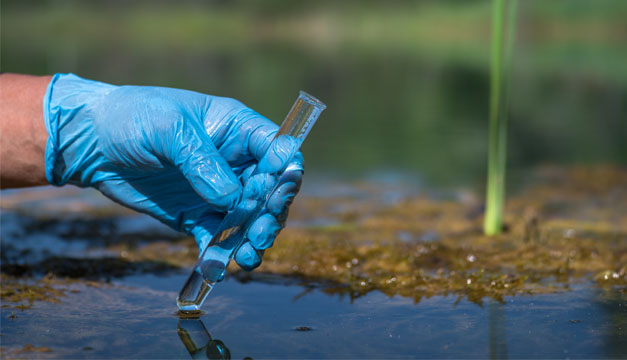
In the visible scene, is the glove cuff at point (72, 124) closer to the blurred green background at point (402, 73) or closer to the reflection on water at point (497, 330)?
the reflection on water at point (497, 330)

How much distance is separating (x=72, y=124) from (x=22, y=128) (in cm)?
22

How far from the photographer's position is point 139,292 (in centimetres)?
321

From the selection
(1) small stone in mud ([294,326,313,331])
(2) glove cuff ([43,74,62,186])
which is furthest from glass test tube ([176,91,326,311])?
(2) glove cuff ([43,74,62,186])

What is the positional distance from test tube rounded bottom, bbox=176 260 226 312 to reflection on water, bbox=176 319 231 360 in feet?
0.24

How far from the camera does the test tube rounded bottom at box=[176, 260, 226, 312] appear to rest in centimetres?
263

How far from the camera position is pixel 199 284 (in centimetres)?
274

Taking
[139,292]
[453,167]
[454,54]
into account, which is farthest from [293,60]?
[139,292]

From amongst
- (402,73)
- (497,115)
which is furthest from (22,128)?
(402,73)

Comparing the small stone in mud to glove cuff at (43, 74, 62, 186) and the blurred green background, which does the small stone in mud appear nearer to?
glove cuff at (43, 74, 62, 186)

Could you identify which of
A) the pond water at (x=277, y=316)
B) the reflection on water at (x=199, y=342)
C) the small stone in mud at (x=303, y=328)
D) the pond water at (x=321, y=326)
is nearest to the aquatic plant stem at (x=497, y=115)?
the pond water at (x=277, y=316)

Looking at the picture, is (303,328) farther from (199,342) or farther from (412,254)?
(412,254)

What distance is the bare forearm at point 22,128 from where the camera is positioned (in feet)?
9.79

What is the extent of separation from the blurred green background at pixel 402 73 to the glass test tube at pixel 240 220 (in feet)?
13.0

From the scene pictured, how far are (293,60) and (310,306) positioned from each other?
23.0 m
